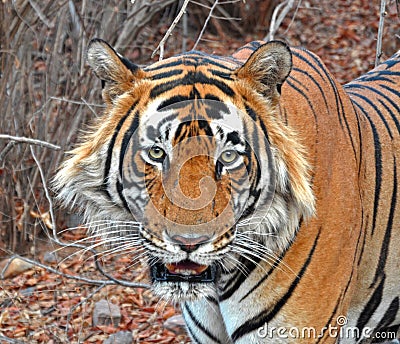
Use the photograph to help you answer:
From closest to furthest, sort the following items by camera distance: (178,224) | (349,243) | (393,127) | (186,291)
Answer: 1. (178,224)
2. (186,291)
3. (349,243)
4. (393,127)

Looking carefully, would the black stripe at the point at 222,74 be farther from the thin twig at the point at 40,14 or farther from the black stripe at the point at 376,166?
the thin twig at the point at 40,14

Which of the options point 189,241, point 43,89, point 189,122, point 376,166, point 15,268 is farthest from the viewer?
point 43,89

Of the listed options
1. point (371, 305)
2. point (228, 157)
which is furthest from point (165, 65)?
point (371, 305)

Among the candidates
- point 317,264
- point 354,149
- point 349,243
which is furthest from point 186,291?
point 354,149

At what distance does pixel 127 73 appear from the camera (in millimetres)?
2945

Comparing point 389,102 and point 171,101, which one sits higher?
point 389,102

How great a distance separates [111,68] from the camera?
295cm

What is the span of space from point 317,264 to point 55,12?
3.69m

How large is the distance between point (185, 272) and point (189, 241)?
227 mm

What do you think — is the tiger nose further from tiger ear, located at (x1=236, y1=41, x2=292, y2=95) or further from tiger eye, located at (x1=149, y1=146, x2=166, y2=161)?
tiger ear, located at (x1=236, y1=41, x2=292, y2=95)

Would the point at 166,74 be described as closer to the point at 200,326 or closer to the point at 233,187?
the point at 233,187

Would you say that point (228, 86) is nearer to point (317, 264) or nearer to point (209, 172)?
point (209, 172)

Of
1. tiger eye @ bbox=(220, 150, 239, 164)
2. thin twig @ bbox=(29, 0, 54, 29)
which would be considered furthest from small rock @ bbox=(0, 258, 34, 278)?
tiger eye @ bbox=(220, 150, 239, 164)

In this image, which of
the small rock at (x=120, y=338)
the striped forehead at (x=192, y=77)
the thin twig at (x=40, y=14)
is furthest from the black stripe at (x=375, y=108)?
the thin twig at (x=40, y=14)
